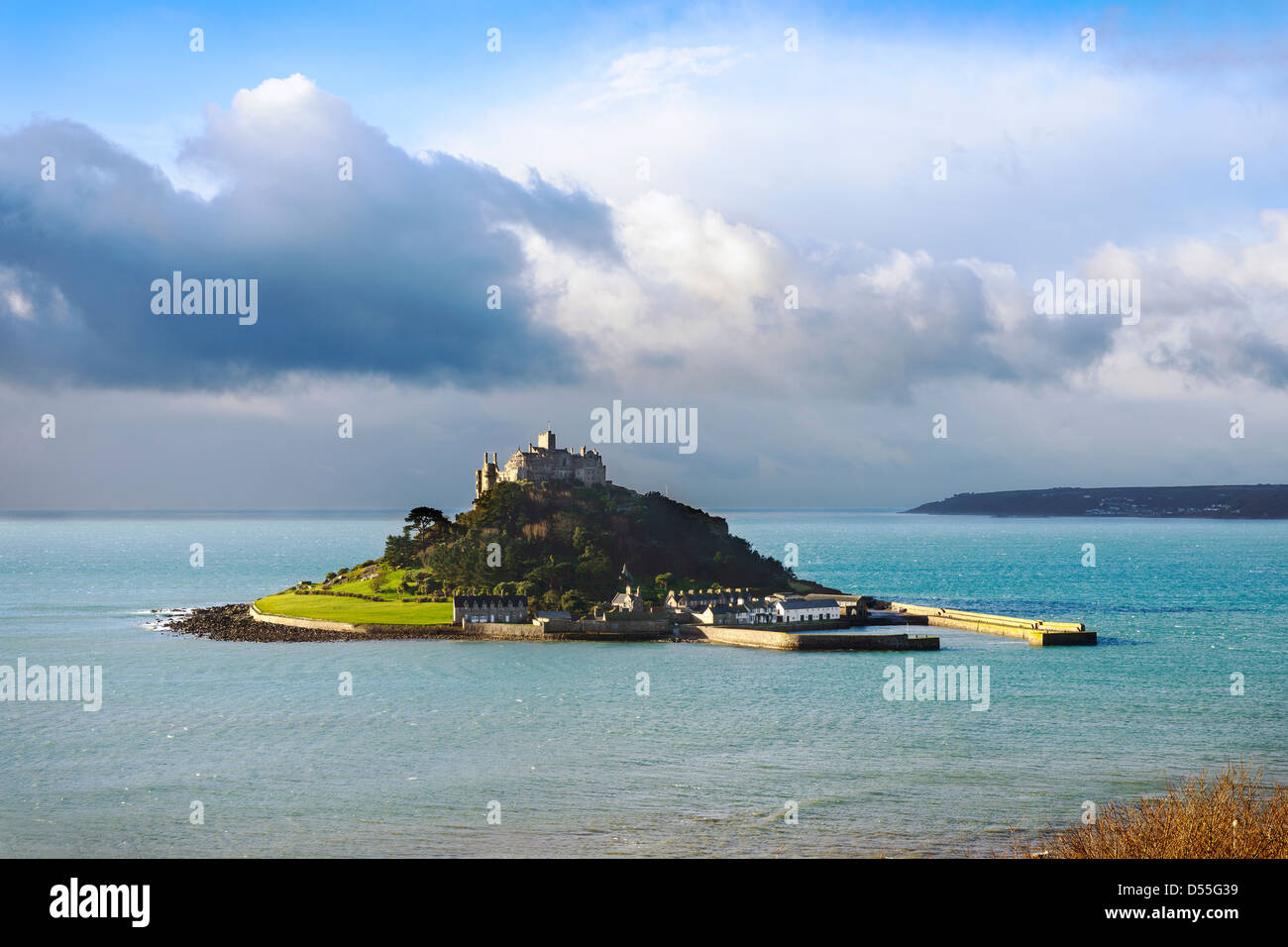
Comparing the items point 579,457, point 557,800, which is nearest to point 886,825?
point 557,800

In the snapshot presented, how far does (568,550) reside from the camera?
366 ft

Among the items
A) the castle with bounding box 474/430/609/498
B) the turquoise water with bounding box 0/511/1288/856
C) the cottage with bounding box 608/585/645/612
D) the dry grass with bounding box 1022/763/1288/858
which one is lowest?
the turquoise water with bounding box 0/511/1288/856

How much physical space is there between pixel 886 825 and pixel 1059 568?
15512 centimetres

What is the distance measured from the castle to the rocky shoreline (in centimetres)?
4097

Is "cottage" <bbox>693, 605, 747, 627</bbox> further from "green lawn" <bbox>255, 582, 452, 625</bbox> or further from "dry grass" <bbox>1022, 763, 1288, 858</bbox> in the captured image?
"dry grass" <bbox>1022, 763, 1288, 858</bbox>

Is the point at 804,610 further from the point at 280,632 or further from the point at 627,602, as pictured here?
the point at 280,632

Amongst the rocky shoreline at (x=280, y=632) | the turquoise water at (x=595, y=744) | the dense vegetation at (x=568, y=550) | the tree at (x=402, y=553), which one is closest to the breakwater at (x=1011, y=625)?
the turquoise water at (x=595, y=744)

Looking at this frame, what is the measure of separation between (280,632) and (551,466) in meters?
49.3

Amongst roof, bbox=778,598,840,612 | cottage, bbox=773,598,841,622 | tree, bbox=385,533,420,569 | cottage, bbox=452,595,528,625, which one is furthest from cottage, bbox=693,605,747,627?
tree, bbox=385,533,420,569

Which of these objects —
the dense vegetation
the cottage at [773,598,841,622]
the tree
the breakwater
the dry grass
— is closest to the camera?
the dry grass


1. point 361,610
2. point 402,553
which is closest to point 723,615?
point 361,610

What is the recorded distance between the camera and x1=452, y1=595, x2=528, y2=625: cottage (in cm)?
8962

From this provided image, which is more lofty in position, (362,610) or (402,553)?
(402,553)

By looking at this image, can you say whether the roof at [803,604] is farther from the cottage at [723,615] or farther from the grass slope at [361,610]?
the grass slope at [361,610]
